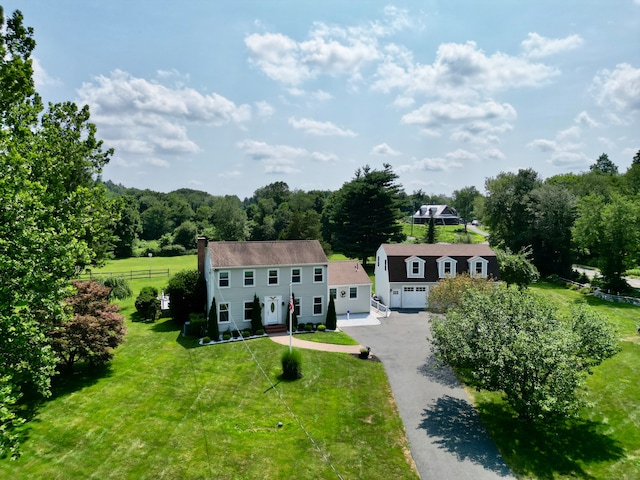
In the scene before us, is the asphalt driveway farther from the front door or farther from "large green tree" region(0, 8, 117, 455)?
"large green tree" region(0, 8, 117, 455)

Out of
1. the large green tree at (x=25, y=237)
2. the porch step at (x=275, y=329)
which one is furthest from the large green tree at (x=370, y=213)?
the large green tree at (x=25, y=237)

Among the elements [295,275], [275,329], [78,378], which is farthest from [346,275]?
[78,378]

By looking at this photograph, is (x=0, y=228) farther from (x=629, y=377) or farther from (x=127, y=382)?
(x=629, y=377)

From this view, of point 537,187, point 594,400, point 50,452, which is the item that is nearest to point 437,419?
point 594,400

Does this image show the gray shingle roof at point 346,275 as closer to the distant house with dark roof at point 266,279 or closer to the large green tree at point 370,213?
the distant house with dark roof at point 266,279

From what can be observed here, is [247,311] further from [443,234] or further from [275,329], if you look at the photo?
[443,234]

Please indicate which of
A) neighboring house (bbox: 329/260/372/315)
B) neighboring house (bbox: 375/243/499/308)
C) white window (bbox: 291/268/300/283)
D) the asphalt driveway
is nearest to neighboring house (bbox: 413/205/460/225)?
neighboring house (bbox: 375/243/499/308)

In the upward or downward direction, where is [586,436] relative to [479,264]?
downward
